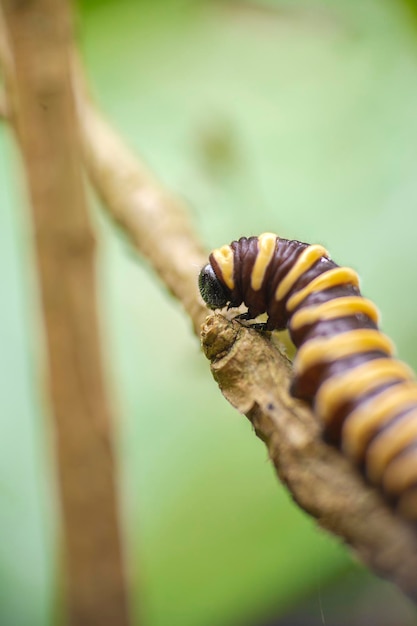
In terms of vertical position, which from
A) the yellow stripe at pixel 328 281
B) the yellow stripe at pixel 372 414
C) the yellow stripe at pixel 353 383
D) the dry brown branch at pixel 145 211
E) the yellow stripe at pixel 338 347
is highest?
the dry brown branch at pixel 145 211

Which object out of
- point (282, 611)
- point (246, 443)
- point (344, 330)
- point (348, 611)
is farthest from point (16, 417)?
point (344, 330)

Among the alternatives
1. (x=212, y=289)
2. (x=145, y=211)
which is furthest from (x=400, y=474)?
(x=145, y=211)

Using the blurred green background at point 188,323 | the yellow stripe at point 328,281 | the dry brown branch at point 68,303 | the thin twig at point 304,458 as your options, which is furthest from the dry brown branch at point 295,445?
the blurred green background at point 188,323

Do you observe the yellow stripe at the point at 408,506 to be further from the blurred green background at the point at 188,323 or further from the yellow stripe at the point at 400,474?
the blurred green background at the point at 188,323

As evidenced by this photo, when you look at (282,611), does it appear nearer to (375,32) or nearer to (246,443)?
(246,443)

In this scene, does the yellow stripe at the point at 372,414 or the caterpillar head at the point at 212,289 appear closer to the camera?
the yellow stripe at the point at 372,414

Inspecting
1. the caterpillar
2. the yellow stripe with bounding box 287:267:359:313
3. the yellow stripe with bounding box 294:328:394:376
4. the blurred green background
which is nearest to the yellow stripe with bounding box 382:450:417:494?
the caterpillar

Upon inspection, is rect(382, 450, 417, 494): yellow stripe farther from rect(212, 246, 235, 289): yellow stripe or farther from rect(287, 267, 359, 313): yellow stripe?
rect(212, 246, 235, 289): yellow stripe
